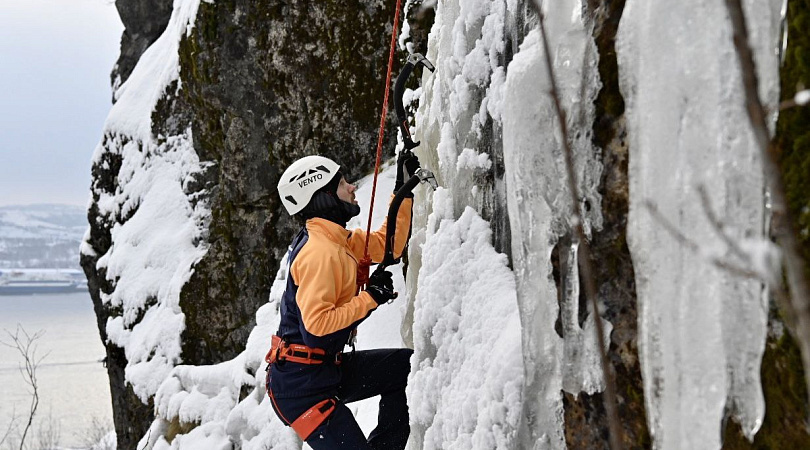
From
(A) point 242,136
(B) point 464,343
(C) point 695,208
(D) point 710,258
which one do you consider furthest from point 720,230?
(A) point 242,136

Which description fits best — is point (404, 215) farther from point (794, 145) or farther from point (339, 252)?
point (794, 145)

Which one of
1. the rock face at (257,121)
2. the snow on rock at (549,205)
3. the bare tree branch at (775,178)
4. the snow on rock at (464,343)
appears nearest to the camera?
the bare tree branch at (775,178)

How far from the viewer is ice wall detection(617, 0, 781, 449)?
1423 mm

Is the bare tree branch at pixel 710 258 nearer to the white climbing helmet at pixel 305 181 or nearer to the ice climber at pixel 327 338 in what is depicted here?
the ice climber at pixel 327 338

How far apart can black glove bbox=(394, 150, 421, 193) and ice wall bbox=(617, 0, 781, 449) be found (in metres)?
2.40

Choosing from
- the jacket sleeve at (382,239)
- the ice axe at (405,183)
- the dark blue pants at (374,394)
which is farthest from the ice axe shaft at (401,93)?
the dark blue pants at (374,394)

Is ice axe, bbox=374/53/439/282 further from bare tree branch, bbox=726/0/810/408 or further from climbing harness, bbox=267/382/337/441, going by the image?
bare tree branch, bbox=726/0/810/408

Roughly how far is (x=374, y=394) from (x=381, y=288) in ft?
2.29

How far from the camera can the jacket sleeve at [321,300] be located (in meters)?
3.43

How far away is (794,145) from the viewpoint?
153cm

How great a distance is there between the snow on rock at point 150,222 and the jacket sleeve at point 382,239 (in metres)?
7.22

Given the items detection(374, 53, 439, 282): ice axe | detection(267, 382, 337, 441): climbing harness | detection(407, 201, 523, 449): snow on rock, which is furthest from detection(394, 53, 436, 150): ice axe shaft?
detection(267, 382, 337, 441): climbing harness

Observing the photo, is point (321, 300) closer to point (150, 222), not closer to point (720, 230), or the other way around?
point (720, 230)

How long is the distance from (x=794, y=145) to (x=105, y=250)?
541 inches
